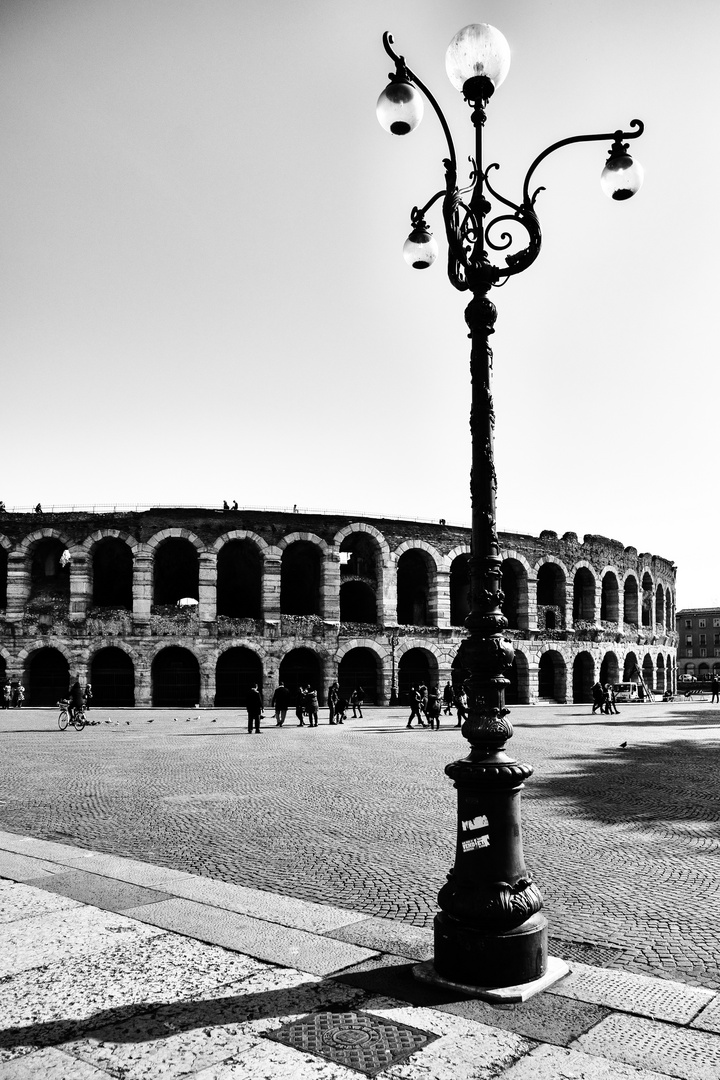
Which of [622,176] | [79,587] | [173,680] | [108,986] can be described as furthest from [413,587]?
[108,986]

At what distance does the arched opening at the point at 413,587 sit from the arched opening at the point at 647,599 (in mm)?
17427

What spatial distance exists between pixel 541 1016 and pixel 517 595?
38824mm

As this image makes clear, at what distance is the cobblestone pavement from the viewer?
19.6ft

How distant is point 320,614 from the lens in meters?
37.3

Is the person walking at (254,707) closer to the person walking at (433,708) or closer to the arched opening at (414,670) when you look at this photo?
the person walking at (433,708)

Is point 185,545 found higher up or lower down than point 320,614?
higher up

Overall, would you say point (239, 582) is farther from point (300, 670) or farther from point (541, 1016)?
point (541, 1016)

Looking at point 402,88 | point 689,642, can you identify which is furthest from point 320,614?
point 689,642

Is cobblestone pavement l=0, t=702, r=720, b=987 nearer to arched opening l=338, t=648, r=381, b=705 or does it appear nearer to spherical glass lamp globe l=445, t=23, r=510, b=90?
spherical glass lamp globe l=445, t=23, r=510, b=90

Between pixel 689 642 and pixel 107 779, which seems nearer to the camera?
pixel 107 779

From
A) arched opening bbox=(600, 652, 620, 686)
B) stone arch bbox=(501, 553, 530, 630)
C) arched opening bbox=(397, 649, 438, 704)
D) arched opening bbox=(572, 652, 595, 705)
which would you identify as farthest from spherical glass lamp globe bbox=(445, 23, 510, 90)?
arched opening bbox=(600, 652, 620, 686)

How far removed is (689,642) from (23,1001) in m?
128

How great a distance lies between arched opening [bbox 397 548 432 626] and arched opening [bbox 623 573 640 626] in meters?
14.9

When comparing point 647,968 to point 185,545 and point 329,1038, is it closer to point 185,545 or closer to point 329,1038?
point 329,1038
